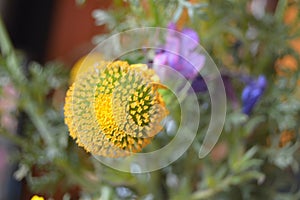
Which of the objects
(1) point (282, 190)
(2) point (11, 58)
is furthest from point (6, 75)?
(1) point (282, 190)

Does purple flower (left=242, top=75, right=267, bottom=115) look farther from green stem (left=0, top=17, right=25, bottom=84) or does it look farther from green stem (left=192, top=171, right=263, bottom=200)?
green stem (left=0, top=17, right=25, bottom=84)

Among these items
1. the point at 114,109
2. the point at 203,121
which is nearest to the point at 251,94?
the point at 203,121

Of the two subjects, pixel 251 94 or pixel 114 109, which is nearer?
pixel 114 109

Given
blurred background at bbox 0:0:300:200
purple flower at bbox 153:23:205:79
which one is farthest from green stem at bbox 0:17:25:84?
purple flower at bbox 153:23:205:79

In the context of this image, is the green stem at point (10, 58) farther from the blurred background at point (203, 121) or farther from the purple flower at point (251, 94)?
the purple flower at point (251, 94)

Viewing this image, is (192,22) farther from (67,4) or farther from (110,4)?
(67,4)

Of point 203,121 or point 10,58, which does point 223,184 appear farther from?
point 10,58

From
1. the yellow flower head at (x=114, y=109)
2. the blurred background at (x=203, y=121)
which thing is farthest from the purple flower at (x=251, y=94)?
the yellow flower head at (x=114, y=109)
